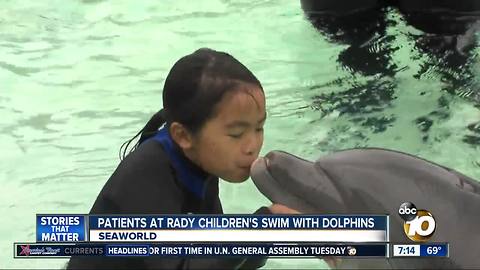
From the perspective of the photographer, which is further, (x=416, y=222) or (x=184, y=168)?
(x=184, y=168)

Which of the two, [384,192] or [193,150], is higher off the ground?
[193,150]

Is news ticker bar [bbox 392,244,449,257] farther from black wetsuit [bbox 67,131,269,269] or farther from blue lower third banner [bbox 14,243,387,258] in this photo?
black wetsuit [bbox 67,131,269,269]

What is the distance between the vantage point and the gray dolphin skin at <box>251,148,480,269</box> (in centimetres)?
192

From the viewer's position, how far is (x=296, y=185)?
6.64 ft

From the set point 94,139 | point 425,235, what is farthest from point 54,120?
point 425,235

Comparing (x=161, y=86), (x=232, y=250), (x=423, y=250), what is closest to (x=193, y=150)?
(x=232, y=250)

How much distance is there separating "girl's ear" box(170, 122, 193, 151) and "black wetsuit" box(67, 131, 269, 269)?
0.03 metres

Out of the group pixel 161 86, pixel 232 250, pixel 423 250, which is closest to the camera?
pixel 423 250

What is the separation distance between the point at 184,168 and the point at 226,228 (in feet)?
0.68

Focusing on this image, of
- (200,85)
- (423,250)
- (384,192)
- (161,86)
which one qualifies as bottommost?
(423,250)

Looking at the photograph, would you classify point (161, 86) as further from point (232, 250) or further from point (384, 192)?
point (384, 192)

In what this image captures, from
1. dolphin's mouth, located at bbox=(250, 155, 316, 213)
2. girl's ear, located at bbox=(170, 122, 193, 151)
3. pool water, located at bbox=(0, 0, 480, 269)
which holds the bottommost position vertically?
dolphin's mouth, located at bbox=(250, 155, 316, 213)

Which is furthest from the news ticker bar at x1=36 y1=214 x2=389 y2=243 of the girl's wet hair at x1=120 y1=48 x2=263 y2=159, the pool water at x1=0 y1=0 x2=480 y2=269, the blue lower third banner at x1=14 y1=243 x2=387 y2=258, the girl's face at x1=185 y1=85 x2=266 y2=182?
the pool water at x1=0 y1=0 x2=480 y2=269

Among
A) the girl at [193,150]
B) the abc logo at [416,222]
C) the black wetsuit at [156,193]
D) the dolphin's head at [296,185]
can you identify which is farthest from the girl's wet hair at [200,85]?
the abc logo at [416,222]
